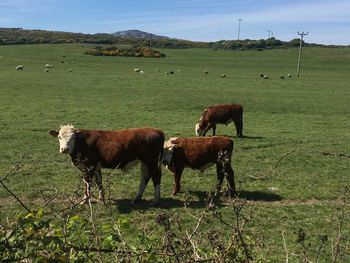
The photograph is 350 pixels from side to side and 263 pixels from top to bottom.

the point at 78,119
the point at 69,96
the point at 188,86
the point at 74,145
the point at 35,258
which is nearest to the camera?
the point at 35,258

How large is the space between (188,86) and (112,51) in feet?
177

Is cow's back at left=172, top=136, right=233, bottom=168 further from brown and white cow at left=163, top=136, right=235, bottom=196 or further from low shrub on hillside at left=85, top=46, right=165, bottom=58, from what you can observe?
low shrub on hillside at left=85, top=46, right=165, bottom=58

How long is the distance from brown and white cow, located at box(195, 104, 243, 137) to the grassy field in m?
0.65

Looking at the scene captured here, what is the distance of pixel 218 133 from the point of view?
19953 millimetres

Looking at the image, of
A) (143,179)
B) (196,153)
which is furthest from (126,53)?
(143,179)

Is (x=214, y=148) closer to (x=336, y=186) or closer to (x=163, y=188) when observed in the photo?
(x=163, y=188)

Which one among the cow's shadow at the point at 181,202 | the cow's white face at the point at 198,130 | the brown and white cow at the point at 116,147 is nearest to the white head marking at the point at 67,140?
the brown and white cow at the point at 116,147

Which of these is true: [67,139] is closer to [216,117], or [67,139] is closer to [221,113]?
[216,117]

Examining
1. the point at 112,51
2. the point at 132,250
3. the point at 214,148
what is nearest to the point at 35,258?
the point at 132,250

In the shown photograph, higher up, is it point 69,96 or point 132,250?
point 132,250

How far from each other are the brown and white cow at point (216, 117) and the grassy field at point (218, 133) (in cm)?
65

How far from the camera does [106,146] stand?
977 cm

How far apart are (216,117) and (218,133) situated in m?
1.88

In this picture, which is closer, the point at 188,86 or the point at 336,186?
the point at 336,186
